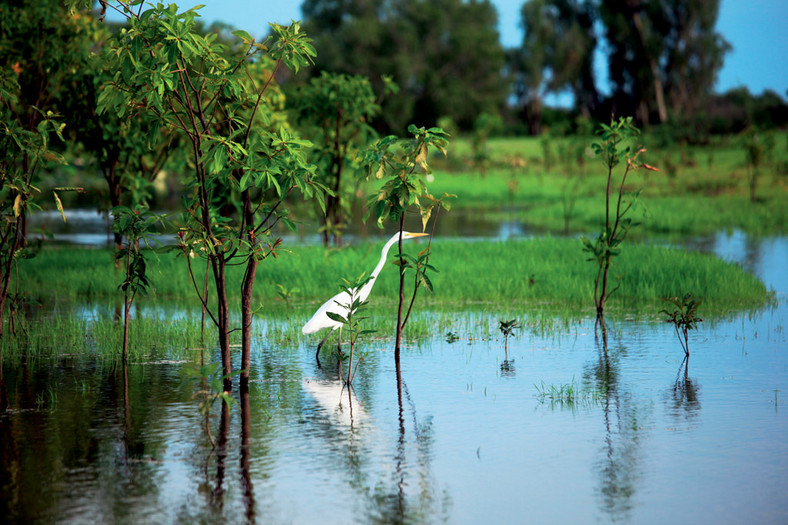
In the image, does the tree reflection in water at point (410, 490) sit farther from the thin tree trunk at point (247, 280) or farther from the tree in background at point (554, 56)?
the tree in background at point (554, 56)

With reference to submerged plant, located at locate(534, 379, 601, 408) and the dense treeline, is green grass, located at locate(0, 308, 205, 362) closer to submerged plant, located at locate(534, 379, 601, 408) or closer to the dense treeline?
submerged plant, located at locate(534, 379, 601, 408)

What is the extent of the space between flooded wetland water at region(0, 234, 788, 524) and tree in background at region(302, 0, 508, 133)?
60.1 m

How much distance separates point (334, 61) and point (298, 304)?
194ft

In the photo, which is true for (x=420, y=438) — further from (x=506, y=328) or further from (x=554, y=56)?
(x=554, y=56)

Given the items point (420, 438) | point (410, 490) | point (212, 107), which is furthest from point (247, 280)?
point (410, 490)

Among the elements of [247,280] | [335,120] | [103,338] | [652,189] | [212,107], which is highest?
[652,189]

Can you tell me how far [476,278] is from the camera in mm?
14602

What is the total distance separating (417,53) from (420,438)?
67.9 m

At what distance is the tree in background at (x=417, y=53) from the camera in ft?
232

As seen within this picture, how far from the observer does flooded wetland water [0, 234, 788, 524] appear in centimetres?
570

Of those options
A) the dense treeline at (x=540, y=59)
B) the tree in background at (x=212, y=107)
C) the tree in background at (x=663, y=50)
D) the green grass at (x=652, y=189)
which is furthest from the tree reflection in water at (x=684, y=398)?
the tree in background at (x=663, y=50)

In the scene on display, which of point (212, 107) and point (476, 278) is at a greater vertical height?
point (212, 107)

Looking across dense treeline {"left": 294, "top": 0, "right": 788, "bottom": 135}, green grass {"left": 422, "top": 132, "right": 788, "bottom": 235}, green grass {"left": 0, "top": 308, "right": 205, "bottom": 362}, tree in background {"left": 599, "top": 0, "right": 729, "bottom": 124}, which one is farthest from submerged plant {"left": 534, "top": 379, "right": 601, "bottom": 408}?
tree in background {"left": 599, "top": 0, "right": 729, "bottom": 124}

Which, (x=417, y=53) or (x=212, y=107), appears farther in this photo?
(x=417, y=53)
